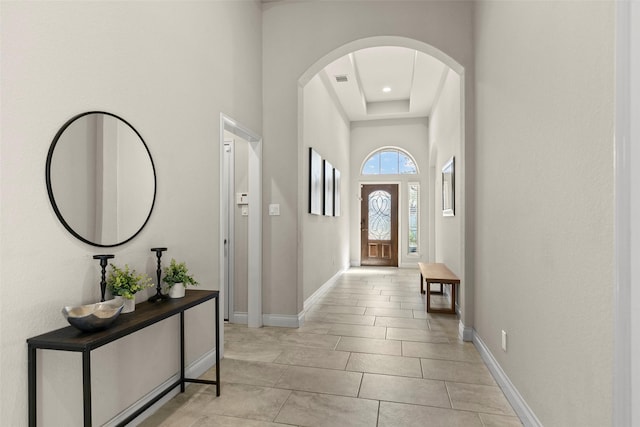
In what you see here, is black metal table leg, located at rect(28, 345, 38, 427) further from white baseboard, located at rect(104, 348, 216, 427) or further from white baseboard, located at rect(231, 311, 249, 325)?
white baseboard, located at rect(231, 311, 249, 325)

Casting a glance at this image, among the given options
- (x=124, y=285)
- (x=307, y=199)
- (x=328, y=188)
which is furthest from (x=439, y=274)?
(x=124, y=285)

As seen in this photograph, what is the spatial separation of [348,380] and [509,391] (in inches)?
40.8

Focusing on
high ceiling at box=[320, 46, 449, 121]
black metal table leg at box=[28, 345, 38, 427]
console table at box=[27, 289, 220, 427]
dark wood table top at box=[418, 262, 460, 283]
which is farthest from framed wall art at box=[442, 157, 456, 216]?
black metal table leg at box=[28, 345, 38, 427]

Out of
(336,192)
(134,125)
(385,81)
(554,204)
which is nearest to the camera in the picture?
(554,204)

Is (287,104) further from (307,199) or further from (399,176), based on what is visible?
(399,176)

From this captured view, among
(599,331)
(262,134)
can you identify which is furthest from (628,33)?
(262,134)

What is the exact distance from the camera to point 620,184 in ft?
3.76

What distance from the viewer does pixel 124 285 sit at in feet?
5.83

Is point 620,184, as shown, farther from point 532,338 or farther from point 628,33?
point 532,338

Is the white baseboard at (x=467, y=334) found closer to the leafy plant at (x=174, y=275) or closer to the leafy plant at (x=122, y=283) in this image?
the leafy plant at (x=174, y=275)

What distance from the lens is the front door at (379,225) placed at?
28.6 feet

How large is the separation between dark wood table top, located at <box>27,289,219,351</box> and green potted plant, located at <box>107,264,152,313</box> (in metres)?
0.06

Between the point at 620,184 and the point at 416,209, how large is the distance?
7505 mm

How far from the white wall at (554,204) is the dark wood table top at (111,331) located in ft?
6.15
